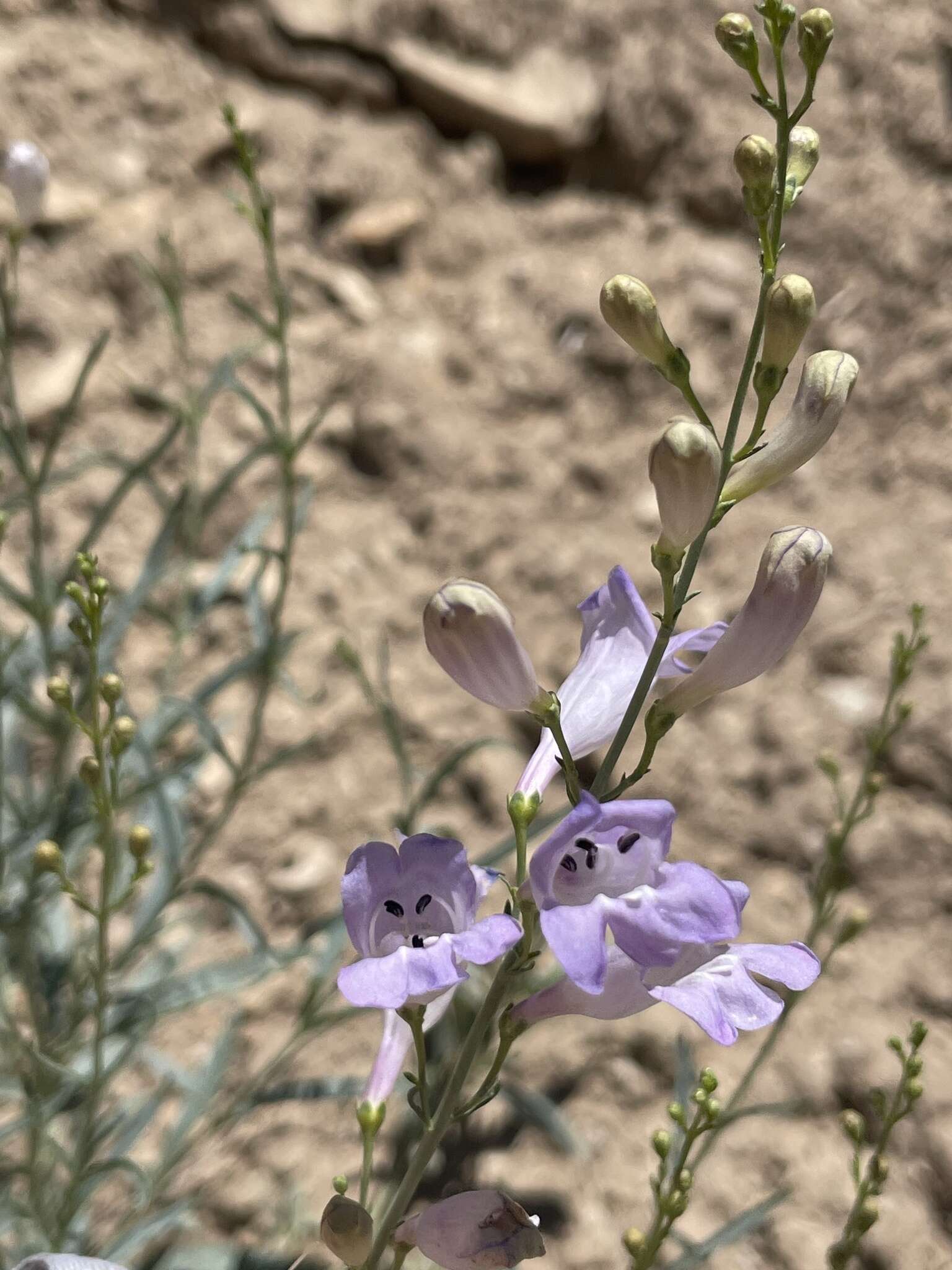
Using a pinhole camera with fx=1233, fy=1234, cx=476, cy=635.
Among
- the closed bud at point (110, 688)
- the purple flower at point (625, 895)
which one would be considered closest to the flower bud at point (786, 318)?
the purple flower at point (625, 895)

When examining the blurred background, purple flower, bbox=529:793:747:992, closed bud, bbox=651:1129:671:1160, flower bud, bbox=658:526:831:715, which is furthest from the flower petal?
the blurred background

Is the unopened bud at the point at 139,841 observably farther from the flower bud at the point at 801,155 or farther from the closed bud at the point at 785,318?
the flower bud at the point at 801,155

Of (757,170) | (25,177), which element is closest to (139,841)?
(757,170)

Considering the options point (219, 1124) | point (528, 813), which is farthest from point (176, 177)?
point (528, 813)

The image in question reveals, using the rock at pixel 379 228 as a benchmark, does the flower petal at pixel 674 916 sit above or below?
above

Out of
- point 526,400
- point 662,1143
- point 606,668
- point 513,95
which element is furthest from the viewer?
point 513,95

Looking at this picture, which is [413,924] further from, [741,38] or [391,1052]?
[741,38]

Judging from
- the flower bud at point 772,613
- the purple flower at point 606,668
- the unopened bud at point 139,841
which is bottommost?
the unopened bud at point 139,841
